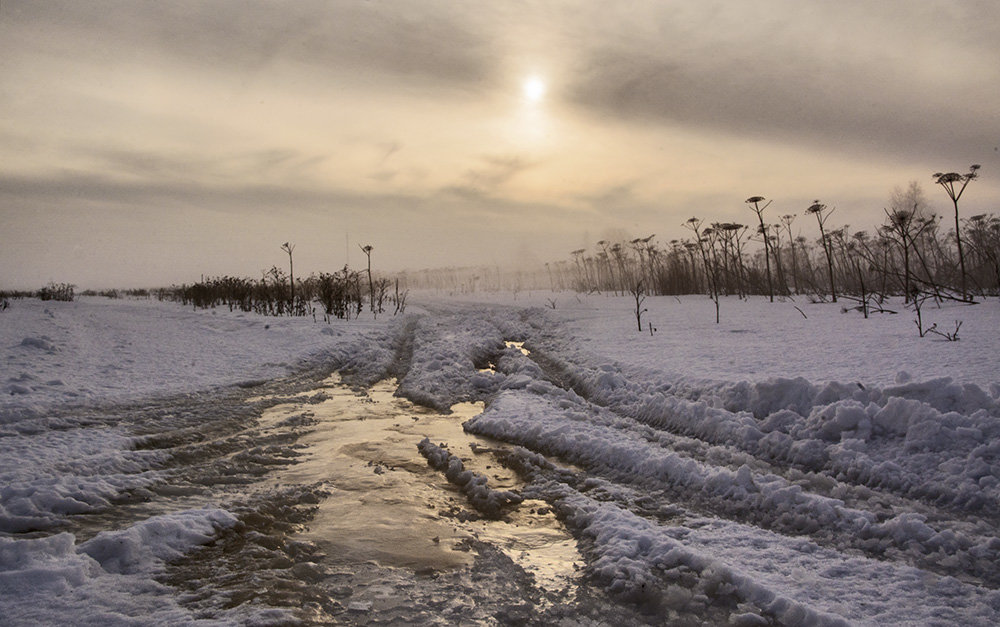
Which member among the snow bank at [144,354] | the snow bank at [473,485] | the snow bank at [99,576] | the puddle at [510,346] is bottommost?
the snow bank at [473,485]

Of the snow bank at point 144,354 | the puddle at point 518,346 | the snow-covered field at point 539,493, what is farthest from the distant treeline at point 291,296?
the snow-covered field at point 539,493

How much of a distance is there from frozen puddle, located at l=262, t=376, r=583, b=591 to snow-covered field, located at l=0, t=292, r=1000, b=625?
2cm

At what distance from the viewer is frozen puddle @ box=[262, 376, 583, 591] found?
290cm

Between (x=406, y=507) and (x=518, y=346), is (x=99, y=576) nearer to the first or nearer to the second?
(x=406, y=507)

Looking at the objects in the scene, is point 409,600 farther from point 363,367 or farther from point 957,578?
point 363,367

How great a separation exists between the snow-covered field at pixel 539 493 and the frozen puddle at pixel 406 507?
0.02 meters

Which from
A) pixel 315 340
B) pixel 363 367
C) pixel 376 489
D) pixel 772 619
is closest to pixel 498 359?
pixel 363 367

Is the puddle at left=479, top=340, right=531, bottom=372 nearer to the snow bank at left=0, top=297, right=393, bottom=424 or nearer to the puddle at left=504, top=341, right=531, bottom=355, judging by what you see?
the puddle at left=504, top=341, right=531, bottom=355

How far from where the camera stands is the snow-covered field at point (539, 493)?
7.93 ft

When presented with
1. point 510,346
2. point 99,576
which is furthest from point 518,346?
point 99,576

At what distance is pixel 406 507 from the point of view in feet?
11.8

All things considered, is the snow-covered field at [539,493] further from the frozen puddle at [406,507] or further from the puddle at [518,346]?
the puddle at [518,346]

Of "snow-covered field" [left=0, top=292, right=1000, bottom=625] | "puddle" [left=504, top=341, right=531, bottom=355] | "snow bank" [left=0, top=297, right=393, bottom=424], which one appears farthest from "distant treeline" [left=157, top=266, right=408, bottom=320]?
"snow-covered field" [left=0, top=292, right=1000, bottom=625]

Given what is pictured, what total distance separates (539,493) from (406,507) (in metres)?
0.99
